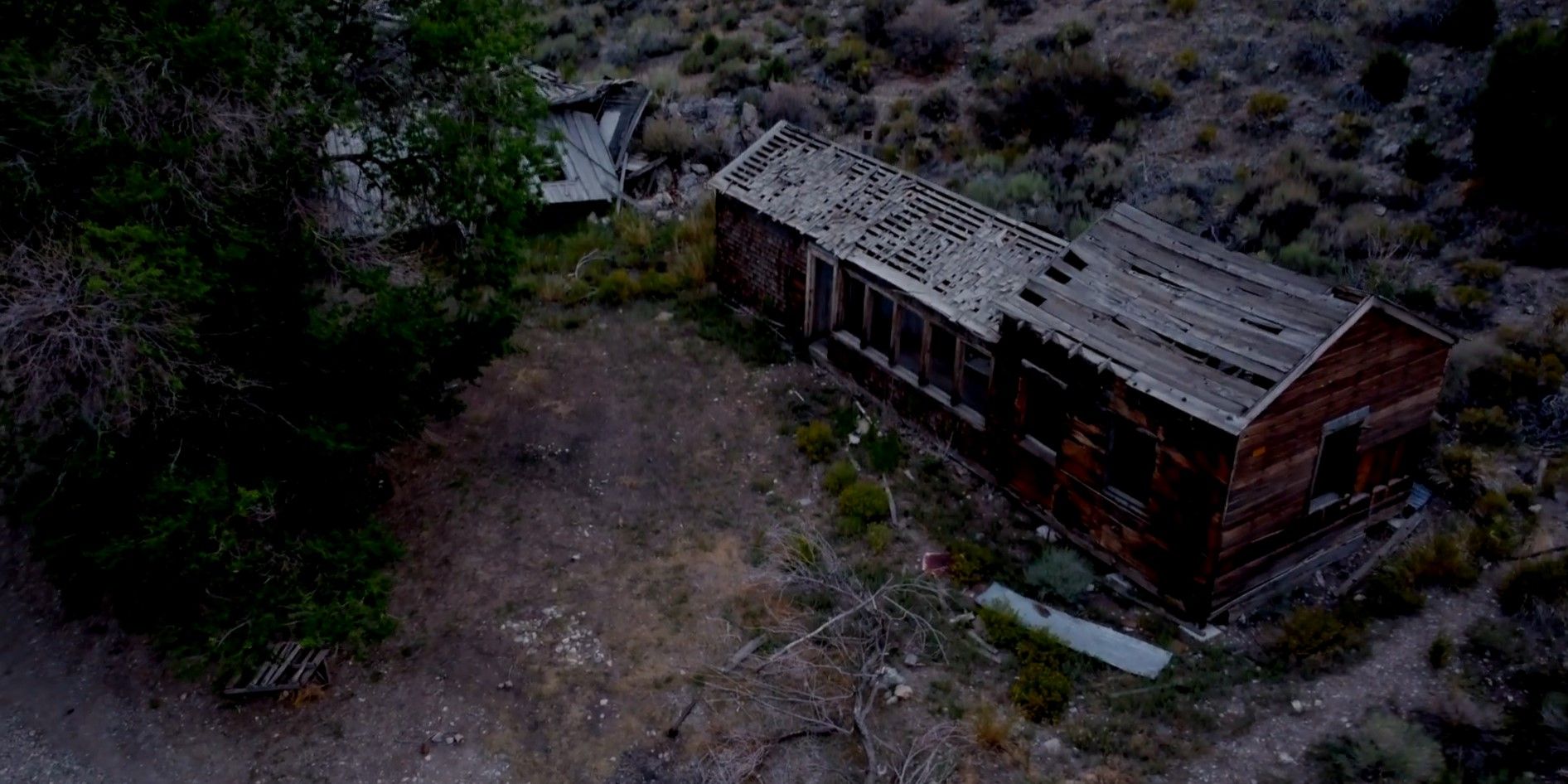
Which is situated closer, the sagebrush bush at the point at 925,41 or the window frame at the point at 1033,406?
the window frame at the point at 1033,406

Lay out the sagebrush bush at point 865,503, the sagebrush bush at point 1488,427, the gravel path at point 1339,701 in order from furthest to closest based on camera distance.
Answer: the sagebrush bush at point 865,503 < the sagebrush bush at point 1488,427 < the gravel path at point 1339,701

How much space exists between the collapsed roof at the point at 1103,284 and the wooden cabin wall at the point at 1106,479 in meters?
0.26

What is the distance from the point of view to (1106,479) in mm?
11961

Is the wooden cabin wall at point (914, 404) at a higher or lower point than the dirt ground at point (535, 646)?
higher

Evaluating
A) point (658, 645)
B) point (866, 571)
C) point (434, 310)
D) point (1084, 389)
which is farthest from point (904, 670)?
point (434, 310)

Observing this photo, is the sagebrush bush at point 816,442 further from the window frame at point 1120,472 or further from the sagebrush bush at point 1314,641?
the sagebrush bush at point 1314,641

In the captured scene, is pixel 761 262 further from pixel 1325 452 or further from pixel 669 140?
pixel 1325 452

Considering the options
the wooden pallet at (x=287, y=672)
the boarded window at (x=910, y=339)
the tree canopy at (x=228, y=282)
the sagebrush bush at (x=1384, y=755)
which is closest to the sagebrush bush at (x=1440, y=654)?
the sagebrush bush at (x=1384, y=755)

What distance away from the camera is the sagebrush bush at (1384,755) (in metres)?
9.30

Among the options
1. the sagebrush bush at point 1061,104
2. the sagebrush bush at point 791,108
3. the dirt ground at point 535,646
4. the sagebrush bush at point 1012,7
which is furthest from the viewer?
the sagebrush bush at point 1012,7

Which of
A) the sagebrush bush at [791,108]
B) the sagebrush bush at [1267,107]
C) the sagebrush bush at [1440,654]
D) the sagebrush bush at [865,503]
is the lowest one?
the sagebrush bush at [865,503]

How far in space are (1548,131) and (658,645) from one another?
15.1 meters

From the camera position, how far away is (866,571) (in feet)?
40.7

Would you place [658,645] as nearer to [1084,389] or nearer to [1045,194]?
[1084,389]
